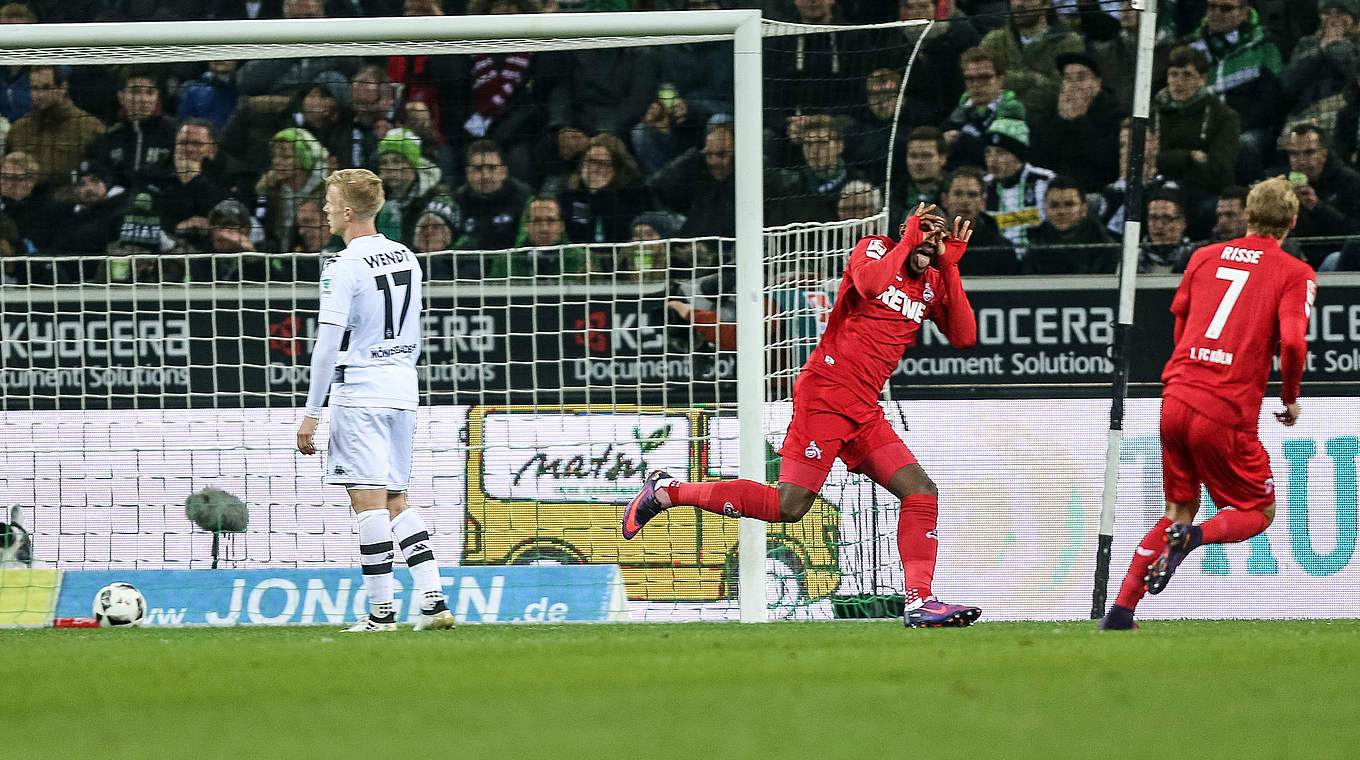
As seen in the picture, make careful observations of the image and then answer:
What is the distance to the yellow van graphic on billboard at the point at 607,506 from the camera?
812cm

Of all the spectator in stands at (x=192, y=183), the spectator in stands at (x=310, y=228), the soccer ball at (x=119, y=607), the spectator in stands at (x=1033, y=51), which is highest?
the spectator in stands at (x=1033, y=51)

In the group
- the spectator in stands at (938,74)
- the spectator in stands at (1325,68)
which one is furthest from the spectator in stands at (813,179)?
the spectator in stands at (1325,68)

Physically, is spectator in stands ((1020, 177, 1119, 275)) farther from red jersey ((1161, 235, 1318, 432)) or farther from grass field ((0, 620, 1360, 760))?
grass field ((0, 620, 1360, 760))

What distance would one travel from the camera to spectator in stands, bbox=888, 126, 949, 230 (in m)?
10.7

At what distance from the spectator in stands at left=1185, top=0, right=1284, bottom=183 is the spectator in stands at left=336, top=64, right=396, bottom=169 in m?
4.87

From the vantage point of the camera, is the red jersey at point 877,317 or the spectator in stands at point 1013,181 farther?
the spectator in stands at point 1013,181

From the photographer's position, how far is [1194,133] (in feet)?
35.6

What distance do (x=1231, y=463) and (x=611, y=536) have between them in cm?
310

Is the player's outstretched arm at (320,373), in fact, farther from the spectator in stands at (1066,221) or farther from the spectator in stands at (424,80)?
the spectator in stands at (1066,221)

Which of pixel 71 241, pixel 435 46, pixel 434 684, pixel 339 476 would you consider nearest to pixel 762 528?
pixel 339 476

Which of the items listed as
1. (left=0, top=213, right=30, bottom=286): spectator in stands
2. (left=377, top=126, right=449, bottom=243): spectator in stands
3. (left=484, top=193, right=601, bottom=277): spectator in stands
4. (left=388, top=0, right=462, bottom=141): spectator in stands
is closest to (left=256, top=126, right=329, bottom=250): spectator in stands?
(left=377, top=126, right=449, bottom=243): spectator in stands

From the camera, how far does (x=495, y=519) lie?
8.24 metres

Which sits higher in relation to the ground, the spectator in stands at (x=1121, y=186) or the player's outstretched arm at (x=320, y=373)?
the spectator in stands at (x=1121, y=186)

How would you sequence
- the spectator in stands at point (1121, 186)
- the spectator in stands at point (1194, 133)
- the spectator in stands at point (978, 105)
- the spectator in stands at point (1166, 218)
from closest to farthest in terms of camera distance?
the spectator in stands at point (1166, 218)
the spectator in stands at point (1121, 186)
the spectator in stands at point (1194, 133)
the spectator in stands at point (978, 105)
